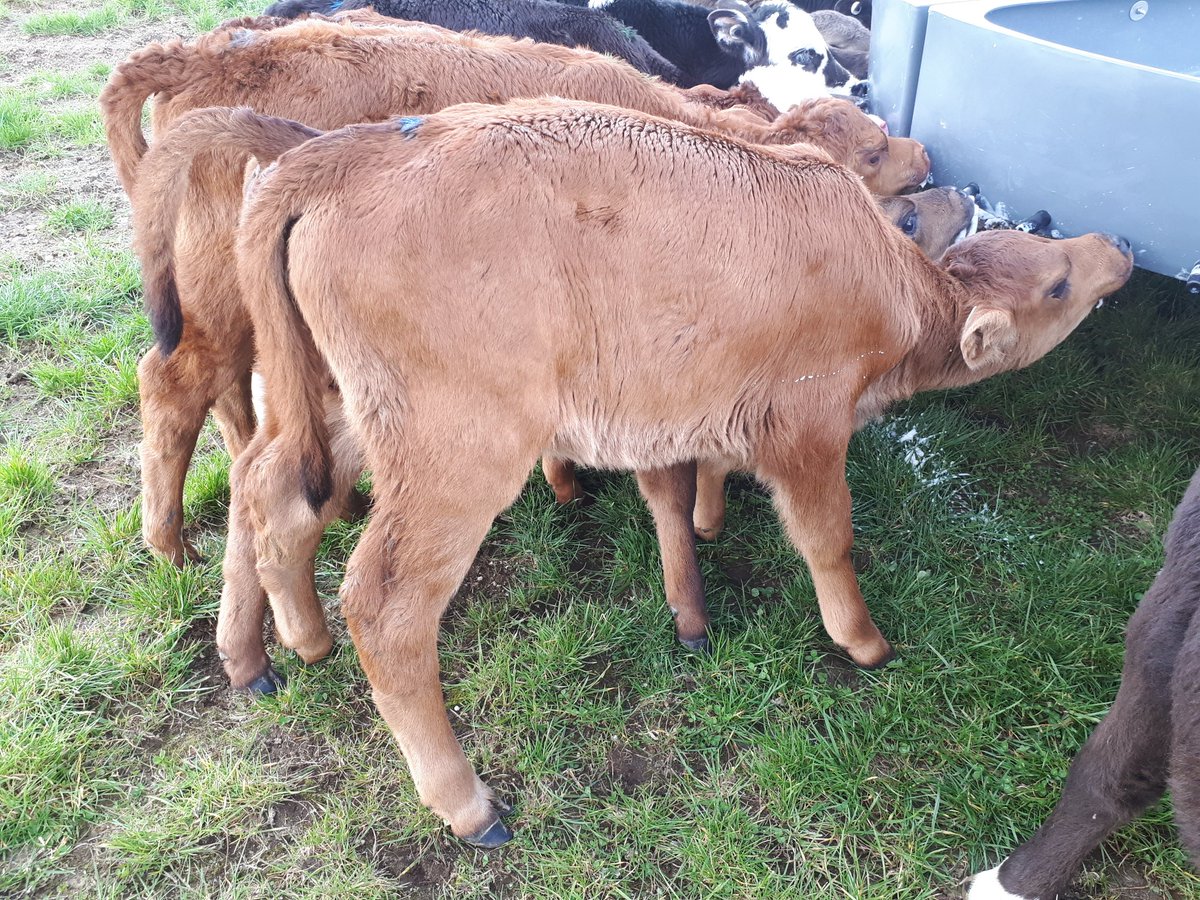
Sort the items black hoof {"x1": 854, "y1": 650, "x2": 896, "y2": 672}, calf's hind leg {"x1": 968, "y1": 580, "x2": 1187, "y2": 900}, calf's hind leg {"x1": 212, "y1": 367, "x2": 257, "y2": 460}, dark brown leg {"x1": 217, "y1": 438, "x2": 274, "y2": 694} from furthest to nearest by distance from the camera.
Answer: calf's hind leg {"x1": 212, "y1": 367, "x2": 257, "y2": 460}, black hoof {"x1": 854, "y1": 650, "x2": 896, "y2": 672}, dark brown leg {"x1": 217, "y1": 438, "x2": 274, "y2": 694}, calf's hind leg {"x1": 968, "y1": 580, "x2": 1187, "y2": 900}

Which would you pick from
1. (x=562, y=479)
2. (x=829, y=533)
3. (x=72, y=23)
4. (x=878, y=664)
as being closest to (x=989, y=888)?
(x=878, y=664)

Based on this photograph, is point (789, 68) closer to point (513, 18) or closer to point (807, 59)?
point (807, 59)

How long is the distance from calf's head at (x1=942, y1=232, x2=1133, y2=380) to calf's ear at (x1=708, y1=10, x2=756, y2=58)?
319 cm

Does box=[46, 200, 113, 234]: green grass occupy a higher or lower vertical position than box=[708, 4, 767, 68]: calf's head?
lower

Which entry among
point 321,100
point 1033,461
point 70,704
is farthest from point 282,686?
point 1033,461

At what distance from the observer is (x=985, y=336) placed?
3.13 metres

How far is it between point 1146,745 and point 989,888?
2.28ft

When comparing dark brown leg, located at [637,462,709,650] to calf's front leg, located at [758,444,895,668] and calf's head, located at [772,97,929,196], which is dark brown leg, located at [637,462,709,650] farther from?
calf's head, located at [772,97,929,196]

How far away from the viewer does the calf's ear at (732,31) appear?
6.00m

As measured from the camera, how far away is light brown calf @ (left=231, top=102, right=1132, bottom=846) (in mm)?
2432

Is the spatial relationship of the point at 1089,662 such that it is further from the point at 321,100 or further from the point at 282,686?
the point at 321,100

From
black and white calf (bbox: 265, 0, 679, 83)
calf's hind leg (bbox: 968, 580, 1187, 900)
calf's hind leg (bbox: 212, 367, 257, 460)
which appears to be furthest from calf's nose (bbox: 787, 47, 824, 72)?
calf's hind leg (bbox: 968, 580, 1187, 900)

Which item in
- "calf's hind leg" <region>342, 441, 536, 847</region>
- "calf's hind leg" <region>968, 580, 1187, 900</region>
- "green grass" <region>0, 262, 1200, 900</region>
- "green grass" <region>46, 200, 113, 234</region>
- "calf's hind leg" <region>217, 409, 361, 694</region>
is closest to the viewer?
"calf's hind leg" <region>968, 580, 1187, 900</region>

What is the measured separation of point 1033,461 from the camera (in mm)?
4262
